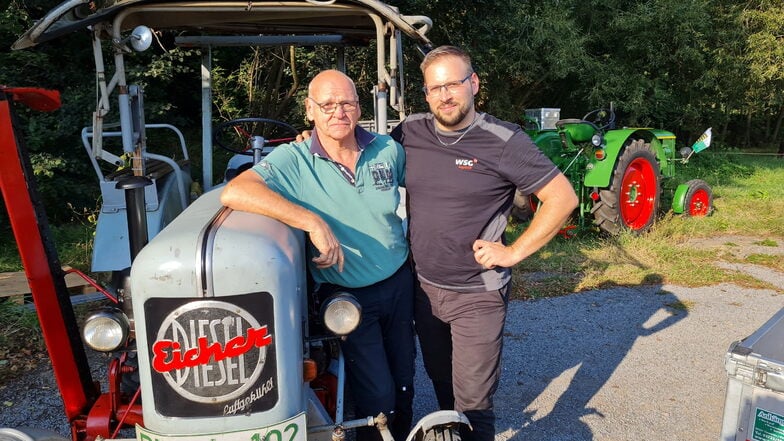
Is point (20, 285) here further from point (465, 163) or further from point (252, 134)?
point (465, 163)

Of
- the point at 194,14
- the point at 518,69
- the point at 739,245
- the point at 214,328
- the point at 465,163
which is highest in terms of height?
the point at 194,14

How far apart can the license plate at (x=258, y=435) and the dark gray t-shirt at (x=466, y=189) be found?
90cm

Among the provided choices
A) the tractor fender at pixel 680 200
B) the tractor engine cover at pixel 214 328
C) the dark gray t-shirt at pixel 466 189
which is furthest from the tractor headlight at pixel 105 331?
the tractor fender at pixel 680 200

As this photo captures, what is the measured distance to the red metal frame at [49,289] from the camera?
7.23 feet

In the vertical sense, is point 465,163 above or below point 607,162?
above

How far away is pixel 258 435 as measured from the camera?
186 cm

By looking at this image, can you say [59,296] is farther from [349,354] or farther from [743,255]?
[743,255]

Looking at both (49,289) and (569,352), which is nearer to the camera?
(49,289)

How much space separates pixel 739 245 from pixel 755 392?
228 inches

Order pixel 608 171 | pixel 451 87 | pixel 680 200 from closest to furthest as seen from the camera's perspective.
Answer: pixel 451 87 < pixel 608 171 < pixel 680 200

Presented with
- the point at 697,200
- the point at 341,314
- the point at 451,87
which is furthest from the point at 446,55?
the point at 697,200

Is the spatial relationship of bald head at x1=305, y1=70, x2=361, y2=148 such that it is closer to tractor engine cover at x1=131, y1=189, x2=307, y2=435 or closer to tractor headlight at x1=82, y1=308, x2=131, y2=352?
tractor engine cover at x1=131, y1=189, x2=307, y2=435

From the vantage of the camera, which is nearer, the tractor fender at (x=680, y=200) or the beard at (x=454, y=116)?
the beard at (x=454, y=116)

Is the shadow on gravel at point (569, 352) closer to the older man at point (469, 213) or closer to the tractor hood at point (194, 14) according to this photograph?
the older man at point (469, 213)
